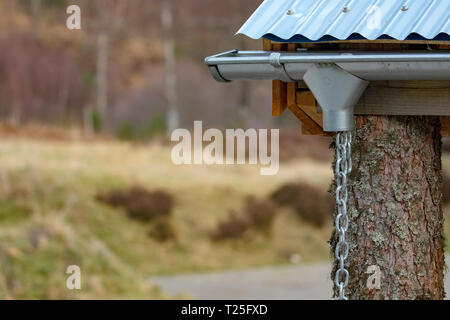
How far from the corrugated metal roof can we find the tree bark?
0.56 metres

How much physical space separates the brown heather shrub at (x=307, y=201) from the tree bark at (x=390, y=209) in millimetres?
11634

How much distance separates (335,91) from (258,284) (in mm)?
8773

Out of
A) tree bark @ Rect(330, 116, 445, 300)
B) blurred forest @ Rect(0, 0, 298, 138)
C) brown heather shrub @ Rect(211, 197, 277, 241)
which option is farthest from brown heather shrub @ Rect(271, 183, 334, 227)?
tree bark @ Rect(330, 116, 445, 300)

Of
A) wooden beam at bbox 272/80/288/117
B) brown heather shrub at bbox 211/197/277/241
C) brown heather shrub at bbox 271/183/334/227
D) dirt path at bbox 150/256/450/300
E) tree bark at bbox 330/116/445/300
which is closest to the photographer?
tree bark at bbox 330/116/445/300

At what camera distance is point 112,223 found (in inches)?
550

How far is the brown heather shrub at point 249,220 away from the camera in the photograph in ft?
48.1

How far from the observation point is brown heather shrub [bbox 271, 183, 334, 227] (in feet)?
52.1

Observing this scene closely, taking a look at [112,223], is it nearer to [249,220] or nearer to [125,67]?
[249,220]

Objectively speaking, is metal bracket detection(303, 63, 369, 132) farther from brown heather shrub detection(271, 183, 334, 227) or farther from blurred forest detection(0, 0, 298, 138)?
blurred forest detection(0, 0, 298, 138)

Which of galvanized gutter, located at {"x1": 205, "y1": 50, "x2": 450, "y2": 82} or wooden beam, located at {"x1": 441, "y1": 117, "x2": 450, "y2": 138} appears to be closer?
galvanized gutter, located at {"x1": 205, "y1": 50, "x2": 450, "y2": 82}

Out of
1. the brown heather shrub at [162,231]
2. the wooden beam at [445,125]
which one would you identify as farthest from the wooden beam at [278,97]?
the brown heather shrub at [162,231]

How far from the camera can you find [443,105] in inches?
153
